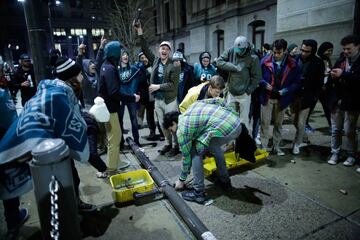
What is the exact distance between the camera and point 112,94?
4000 millimetres

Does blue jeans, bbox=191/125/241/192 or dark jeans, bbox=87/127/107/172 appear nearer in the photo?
blue jeans, bbox=191/125/241/192

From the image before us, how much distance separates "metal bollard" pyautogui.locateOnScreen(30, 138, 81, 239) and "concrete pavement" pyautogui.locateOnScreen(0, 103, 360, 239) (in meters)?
1.02

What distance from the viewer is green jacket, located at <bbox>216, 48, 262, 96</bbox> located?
4.50m

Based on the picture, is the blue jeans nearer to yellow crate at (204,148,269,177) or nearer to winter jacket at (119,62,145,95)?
yellow crate at (204,148,269,177)

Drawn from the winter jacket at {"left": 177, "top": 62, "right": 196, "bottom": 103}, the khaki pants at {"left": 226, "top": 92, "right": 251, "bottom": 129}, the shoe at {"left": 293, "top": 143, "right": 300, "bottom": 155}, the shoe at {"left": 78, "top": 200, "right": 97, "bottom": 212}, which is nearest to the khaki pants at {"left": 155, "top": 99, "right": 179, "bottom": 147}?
the winter jacket at {"left": 177, "top": 62, "right": 196, "bottom": 103}

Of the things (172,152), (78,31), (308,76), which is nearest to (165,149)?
(172,152)

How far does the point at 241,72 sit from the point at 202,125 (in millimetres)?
1899

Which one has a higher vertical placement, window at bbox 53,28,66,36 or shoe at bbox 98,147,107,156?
window at bbox 53,28,66,36

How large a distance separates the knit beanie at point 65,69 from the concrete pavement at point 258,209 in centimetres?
175

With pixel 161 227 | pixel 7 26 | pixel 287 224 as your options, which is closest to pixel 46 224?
pixel 161 227

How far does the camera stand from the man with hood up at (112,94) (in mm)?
3998

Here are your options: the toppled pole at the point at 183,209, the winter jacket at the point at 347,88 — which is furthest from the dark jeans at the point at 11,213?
the winter jacket at the point at 347,88

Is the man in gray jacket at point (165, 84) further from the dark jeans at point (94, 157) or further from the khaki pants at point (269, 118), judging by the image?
the khaki pants at point (269, 118)

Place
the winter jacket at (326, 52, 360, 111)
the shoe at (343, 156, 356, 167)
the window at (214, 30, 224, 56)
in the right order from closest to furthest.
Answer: the winter jacket at (326, 52, 360, 111)
the shoe at (343, 156, 356, 167)
the window at (214, 30, 224, 56)
